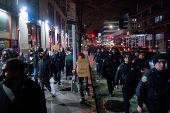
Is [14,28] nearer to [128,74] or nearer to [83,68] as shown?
[83,68]

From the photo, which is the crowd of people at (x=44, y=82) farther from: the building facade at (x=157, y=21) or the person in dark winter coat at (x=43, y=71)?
the building facade at (x=157, y=21)

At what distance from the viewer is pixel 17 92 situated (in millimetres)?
1787

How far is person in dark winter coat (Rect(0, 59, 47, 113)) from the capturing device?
69.9 inches

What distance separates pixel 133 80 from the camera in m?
4.39

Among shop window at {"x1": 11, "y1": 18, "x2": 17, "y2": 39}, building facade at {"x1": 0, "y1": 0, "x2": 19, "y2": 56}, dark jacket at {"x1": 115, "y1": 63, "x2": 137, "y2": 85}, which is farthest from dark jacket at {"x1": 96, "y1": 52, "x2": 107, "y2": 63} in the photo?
shop window at {"x1": 11, "y1": 18, "x2": 17, "y2": 39}

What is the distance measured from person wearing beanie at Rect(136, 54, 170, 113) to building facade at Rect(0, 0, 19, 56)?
965 cm

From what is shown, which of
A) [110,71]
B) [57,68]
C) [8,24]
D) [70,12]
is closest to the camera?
[110,71]

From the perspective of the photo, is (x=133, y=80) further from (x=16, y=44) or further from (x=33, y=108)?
(x=16, y=44)

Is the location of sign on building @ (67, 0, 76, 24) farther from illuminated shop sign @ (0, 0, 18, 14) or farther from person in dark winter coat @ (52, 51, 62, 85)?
illuminated shop sign @ (0, 0, 18, 14)

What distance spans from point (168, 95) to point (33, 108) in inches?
104

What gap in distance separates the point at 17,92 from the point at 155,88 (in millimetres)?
2606

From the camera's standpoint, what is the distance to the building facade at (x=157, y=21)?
112ft

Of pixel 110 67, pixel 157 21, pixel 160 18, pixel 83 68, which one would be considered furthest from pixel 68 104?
pixel 157 21

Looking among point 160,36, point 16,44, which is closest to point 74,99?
point 16,44
